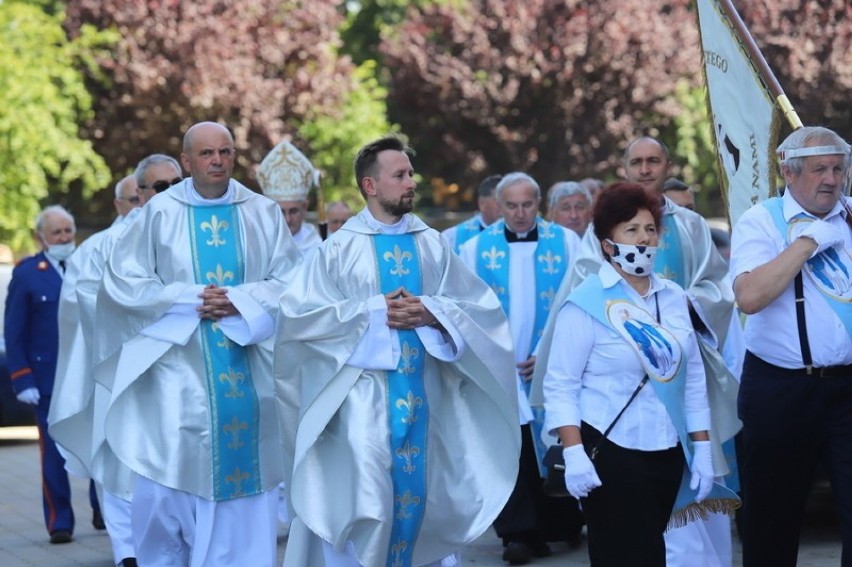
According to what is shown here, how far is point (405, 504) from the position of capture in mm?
6859

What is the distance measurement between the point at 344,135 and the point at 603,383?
83.3 feet

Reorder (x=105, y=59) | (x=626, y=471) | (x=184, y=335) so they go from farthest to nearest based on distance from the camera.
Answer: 1. (x=105, y=59)
2. (x=184, y=335)
3. (x=626, y=471)

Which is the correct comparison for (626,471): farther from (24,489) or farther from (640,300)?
(24,489)

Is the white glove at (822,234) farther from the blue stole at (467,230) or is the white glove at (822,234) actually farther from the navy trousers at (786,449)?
the blue stole at (467,230)

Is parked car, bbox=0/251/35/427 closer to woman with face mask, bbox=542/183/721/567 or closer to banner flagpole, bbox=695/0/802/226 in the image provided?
banner flagpole, bbox=695/0/802/226

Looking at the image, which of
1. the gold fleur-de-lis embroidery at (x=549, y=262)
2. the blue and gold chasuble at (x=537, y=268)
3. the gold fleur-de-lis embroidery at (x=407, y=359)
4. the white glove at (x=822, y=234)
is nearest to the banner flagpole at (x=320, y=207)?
the blue and gold chasuble at (x=537, y=268)

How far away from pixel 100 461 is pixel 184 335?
1.23 m

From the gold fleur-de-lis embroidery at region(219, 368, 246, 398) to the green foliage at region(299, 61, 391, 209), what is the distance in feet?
75.0

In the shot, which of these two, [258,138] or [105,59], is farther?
[258,138]

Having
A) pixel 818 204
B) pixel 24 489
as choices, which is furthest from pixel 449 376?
pixel 24 489

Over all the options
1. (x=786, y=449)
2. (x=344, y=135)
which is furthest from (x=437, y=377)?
(x=344, y=135)

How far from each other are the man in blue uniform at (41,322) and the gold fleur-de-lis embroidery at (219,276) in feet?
10.4

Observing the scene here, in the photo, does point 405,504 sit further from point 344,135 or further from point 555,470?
point 344,135

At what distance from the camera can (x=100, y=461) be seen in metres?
8.45
